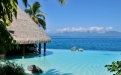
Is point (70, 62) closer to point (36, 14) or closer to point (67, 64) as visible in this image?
point (67, 64)

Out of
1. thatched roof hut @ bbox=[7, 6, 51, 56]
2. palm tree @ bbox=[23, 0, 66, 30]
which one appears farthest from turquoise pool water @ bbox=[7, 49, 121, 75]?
palm tree @ bbox=[23, 0, 66, 30]

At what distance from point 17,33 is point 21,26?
961 millimetres

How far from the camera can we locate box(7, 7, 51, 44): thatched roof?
43.2 ft

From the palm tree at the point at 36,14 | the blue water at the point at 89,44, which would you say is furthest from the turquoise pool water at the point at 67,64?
the blue water at the point at 89,44

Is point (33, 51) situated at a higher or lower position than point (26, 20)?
lower

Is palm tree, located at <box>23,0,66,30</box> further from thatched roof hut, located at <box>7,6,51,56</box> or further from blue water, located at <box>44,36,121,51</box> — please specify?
blue water, located at <box>44,36,121,51</box>

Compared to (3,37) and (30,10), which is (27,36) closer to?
(30,10)

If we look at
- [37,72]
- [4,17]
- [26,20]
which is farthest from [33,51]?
[4,17]

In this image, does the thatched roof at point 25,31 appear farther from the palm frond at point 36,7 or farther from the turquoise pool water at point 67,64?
the palm frond at point 36,7

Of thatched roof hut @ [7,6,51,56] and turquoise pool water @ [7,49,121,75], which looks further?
thatched roof hut @ [7,6,51,56]

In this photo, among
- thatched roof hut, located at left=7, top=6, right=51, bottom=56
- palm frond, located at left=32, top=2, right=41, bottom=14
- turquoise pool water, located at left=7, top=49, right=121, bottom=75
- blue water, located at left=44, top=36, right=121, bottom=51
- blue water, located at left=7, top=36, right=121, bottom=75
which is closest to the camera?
turquoise pool water, located at left=7, top=49, right=121, bottom=75

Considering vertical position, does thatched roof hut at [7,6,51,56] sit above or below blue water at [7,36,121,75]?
above

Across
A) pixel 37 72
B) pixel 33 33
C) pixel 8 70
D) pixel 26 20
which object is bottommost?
pixel 37 72

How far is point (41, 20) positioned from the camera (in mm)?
21172
